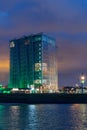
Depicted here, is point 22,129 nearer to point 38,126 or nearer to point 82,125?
point 38,126

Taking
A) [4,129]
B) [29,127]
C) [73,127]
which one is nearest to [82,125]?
[73,127]

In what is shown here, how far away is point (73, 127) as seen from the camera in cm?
9919

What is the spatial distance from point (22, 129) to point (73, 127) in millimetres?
12492

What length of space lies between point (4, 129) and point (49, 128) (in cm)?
1052

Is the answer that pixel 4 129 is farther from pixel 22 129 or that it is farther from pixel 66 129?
pixel 66 129

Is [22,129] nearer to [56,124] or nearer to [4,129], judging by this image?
[4,129]

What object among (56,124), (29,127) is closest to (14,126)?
(29,127)

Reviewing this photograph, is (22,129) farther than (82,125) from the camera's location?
No

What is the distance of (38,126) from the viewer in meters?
102

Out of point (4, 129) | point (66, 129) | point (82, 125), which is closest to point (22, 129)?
point (4, 129)

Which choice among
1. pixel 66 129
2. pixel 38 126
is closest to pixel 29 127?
pixel 38 126

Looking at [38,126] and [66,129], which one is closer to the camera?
[66,129]

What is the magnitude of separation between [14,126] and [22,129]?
7167 mm

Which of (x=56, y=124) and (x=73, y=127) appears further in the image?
(x=56, y=124)
